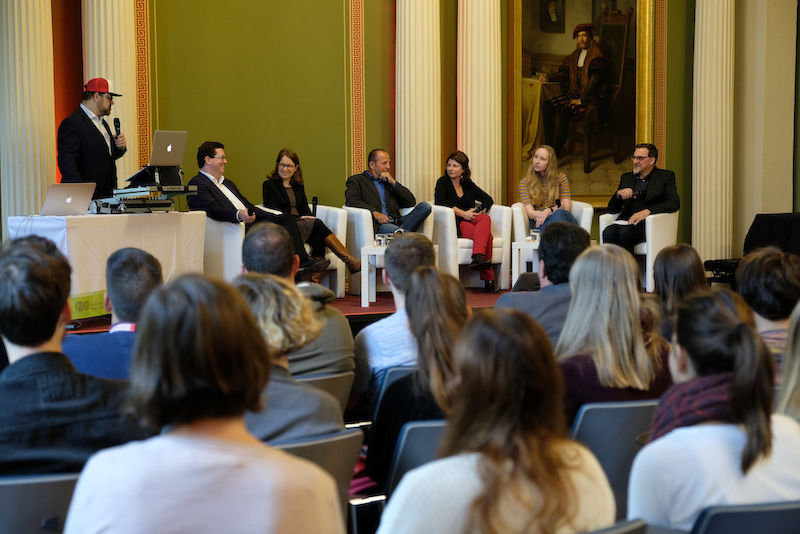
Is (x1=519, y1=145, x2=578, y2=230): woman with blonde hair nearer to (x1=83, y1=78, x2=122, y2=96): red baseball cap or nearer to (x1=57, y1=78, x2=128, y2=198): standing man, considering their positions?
(x1=57, y1=78, x2=128, y2=198): standing man

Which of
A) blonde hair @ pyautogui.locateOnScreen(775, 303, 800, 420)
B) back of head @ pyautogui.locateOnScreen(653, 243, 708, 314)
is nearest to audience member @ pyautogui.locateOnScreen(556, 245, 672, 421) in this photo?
blonde hair @ pyautogui.locateOnScreen(775, 303, 800, 420)

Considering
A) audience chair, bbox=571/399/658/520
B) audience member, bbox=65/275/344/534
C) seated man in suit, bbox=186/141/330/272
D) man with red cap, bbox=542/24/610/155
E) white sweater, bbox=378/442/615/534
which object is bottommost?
audience chair, bbox=571/399/658/520

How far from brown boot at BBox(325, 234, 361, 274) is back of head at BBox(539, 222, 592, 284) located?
359cm

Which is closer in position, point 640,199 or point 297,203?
point 297,203

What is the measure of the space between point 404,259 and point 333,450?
1.50 m

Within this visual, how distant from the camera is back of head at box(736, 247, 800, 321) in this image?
9.86ft

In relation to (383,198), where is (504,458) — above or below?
below

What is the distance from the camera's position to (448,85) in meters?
8.86

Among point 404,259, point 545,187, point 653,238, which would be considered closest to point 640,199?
point 653,238

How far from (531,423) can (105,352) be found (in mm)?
1578

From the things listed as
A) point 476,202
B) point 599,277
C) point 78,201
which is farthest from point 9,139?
point 599,277

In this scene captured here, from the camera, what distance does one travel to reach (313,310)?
313 centimetres

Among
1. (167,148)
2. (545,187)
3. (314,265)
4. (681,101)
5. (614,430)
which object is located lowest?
(614,430)

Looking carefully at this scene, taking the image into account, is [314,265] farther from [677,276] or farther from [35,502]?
[35,502]
